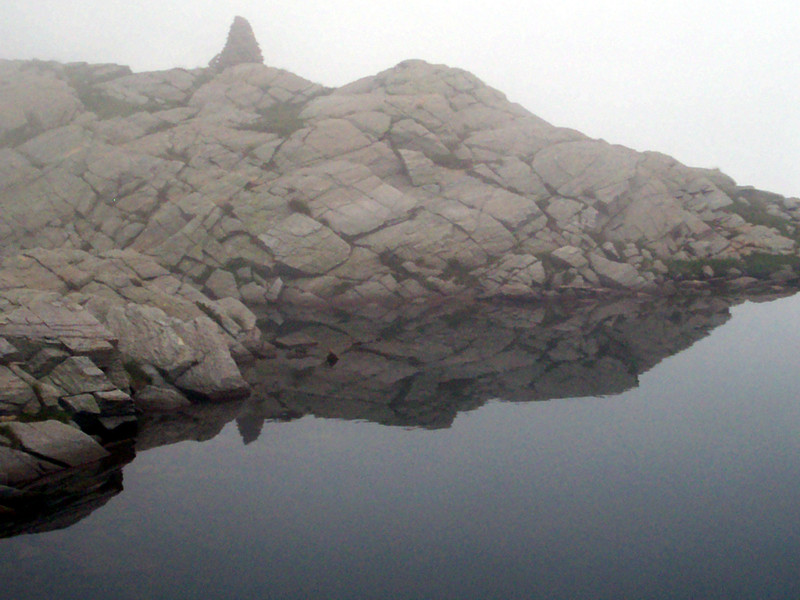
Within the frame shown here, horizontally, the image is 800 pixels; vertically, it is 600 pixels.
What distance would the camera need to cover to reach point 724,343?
41.6 m

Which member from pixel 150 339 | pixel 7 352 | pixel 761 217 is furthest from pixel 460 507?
pixel 761 217

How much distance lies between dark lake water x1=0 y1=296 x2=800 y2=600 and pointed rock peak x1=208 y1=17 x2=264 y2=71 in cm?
7774

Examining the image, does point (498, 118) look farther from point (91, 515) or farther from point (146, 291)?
point (91, 515)

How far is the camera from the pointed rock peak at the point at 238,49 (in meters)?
90.9

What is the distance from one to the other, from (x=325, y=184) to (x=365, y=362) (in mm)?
29476

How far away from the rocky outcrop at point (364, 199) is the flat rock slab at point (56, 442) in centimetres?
3045

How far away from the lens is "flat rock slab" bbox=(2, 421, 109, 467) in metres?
22.2

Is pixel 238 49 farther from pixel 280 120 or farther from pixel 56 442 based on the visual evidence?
pixel 56 442

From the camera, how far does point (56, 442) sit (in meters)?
22.7

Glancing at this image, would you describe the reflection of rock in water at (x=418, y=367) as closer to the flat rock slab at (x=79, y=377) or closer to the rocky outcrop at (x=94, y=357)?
the rocky outcrop at (x=94, y=357)

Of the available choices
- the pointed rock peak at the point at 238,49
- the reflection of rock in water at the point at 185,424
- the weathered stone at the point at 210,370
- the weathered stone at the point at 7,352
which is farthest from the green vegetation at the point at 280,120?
the weathered stone at the point at 7,352

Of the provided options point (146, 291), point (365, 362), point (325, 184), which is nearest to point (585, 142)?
point (325, 184)

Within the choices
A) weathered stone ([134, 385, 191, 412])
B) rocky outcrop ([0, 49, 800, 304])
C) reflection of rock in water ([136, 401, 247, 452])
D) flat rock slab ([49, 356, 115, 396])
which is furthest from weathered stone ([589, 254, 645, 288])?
flat rock slab ([49, 356, 115, 396])

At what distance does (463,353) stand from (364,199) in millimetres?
26947
